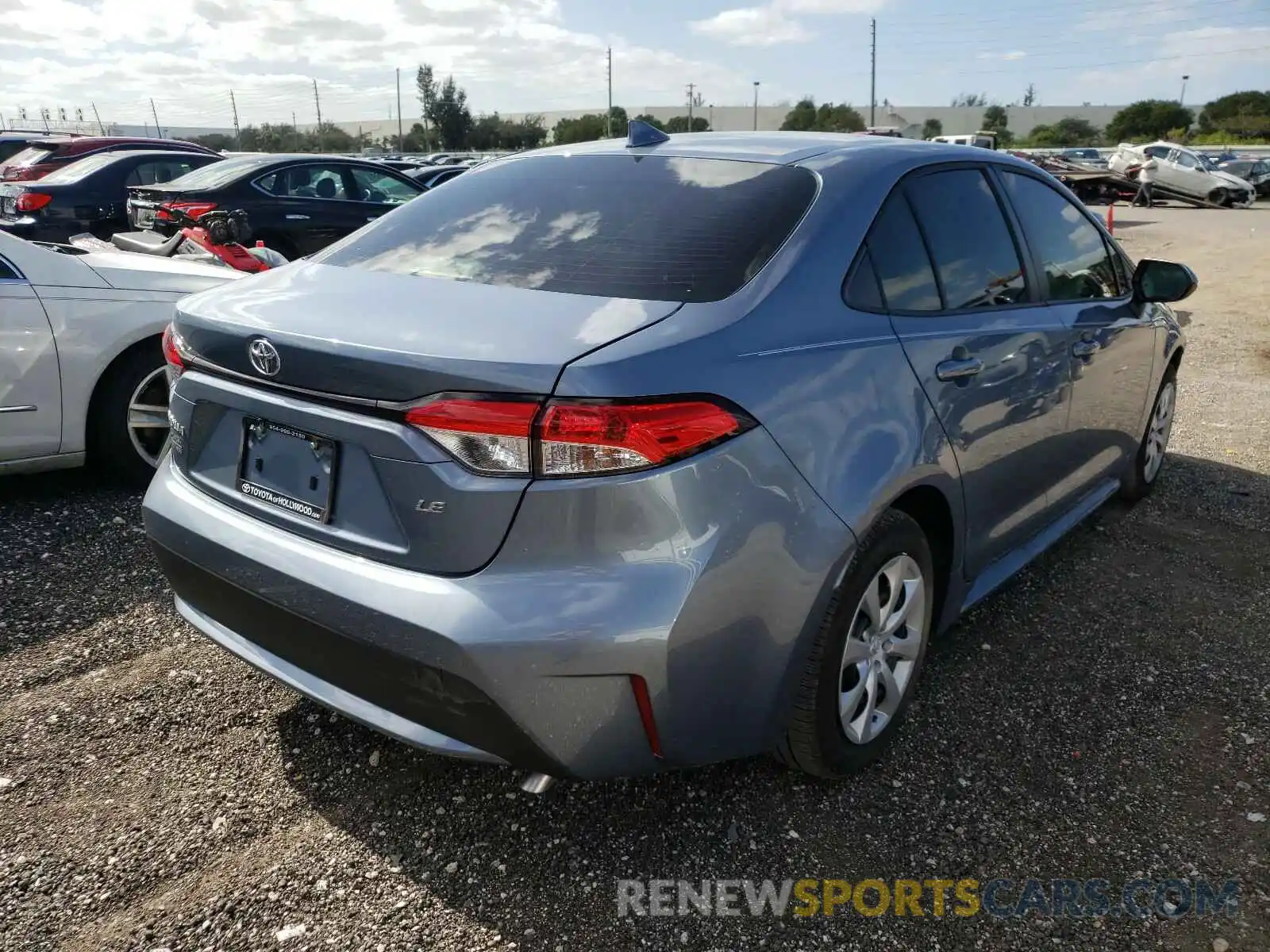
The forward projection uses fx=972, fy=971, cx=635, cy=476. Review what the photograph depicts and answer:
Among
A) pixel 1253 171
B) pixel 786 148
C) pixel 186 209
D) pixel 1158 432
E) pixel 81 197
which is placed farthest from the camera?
pixel 1253 171

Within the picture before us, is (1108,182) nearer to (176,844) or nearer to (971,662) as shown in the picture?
(971,662)

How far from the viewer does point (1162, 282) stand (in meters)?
4.05

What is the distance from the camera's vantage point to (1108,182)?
28.8 m

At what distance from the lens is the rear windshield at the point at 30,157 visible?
13.9 metres

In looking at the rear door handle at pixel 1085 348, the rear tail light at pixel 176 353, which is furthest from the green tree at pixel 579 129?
the rear tail light at pixel 176 353

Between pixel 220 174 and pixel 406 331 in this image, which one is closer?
pixel 406 331

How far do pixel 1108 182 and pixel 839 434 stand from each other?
30966mm

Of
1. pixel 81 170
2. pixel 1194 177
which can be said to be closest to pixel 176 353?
pixel 81 170

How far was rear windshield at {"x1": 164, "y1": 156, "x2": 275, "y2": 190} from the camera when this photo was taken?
31.9 ft

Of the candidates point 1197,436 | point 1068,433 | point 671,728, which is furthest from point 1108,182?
point 671,728

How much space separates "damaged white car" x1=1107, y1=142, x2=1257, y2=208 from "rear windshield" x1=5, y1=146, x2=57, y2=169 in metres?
Result: 27.7

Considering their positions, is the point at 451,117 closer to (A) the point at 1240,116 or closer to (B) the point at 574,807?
(A) the point at 1240,116

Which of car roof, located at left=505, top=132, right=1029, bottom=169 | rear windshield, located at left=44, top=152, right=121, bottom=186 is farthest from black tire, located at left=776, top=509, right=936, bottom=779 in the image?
rear windshield, located at left=44, top=152, right=121, bottom=186

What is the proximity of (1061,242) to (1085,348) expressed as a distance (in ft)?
1.40
